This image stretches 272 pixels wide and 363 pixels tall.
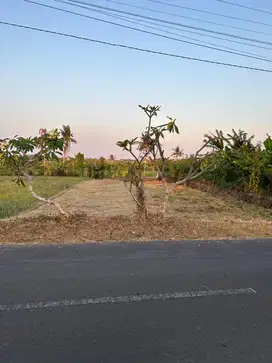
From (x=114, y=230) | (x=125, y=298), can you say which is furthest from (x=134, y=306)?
(x=114, y=230)

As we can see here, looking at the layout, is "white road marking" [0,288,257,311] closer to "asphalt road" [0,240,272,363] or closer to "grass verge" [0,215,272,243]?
"asphalt road" [0,240,272,363]

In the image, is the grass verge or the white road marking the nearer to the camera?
the white road marking

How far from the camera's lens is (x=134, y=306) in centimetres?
337

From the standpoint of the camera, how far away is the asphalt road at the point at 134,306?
256 centimetres

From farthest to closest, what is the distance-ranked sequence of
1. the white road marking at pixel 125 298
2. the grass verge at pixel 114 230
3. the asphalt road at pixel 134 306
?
the grass verge at pixel 114 230, the white road marking at pixel 125 298, the asphalt road at pixel 134 306

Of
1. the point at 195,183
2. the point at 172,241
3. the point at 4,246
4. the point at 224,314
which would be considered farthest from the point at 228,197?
the point at 224,314

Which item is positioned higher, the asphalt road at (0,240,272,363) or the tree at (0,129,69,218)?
the tree at (0,129,69,218)

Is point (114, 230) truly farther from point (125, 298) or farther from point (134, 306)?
point (134, 306)

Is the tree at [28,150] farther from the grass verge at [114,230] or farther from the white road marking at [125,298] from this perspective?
the white road marking at [125,298]

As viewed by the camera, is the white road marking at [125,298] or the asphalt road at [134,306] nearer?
the asphalt road at [134,306]

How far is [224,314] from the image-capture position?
10.6ft

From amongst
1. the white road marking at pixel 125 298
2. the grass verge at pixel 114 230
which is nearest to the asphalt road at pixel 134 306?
the white road marking at pixel 125 298

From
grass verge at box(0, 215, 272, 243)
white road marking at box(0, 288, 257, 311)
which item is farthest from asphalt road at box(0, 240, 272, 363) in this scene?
grass verge at box(0, 215, 272, 243)

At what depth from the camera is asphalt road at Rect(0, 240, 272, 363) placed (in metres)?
2.56
